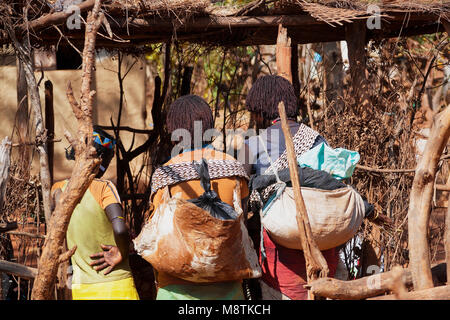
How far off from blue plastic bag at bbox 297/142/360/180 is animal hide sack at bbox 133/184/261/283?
1.89 feet

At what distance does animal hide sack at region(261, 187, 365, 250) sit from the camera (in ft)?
10.8

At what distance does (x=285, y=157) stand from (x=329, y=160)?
0.24 metres

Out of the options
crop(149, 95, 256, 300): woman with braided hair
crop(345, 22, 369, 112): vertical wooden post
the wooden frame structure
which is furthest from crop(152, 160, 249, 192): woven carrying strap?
crop(345, 22, 369, 112): vertical wooden post

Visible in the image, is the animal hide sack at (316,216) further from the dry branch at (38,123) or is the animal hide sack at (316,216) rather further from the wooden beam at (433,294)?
the dry branch at (38,123)

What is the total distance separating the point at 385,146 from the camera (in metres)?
5.41

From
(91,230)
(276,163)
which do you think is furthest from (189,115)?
(91,230)

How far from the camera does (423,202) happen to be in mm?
2689

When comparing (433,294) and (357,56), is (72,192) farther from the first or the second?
(357,56)

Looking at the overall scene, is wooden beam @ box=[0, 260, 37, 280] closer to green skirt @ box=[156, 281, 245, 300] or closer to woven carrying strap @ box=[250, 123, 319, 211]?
green skirt @ box=[156, 281, 245, 300]

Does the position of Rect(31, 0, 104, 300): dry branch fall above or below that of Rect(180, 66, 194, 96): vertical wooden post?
below
